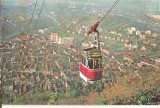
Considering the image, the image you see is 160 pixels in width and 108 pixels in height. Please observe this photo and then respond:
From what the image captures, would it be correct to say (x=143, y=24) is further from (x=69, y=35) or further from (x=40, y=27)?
(x=40, y=27)

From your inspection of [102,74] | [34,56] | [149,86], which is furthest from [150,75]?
[34,56]
